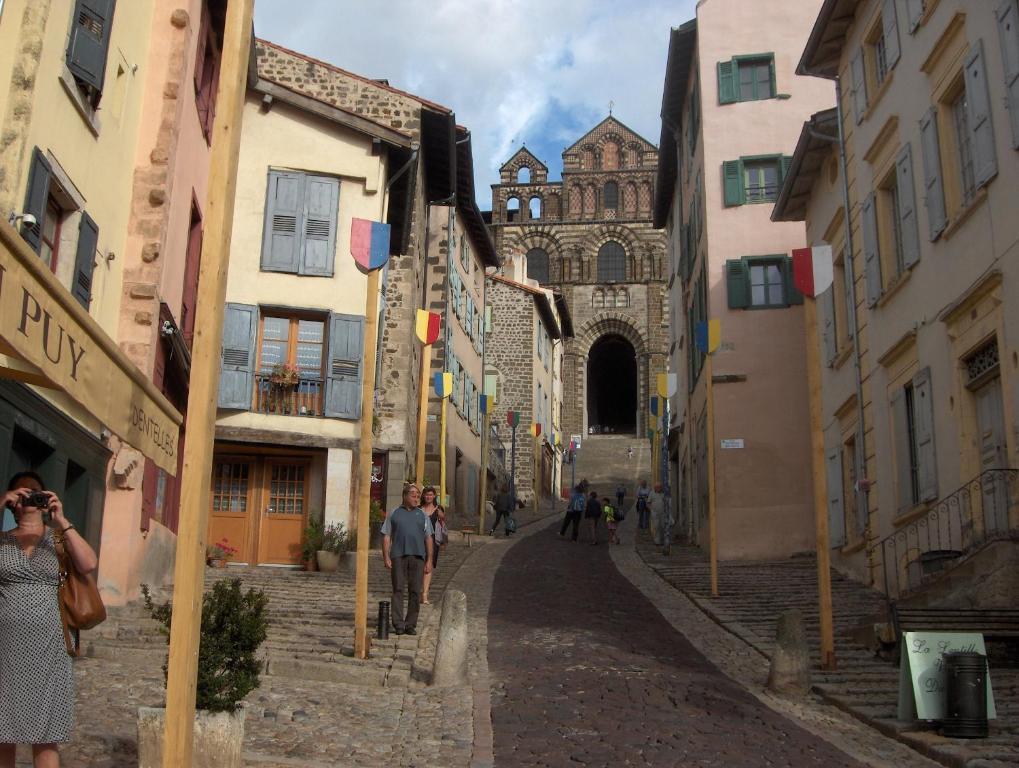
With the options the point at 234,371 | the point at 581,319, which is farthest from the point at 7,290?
the point at 581,319

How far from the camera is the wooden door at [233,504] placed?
19250 mm

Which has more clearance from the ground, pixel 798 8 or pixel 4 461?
pixel 798 8

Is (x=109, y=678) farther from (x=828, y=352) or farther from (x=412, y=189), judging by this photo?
(x=412, y=189)

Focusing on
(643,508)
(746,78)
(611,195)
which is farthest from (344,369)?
(611,195)

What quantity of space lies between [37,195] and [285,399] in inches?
388

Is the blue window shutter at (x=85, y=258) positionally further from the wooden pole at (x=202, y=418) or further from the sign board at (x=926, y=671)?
the sign board at (x=926, y=671)

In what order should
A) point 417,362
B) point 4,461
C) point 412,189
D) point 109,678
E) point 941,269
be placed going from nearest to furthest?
point 109,678 < point 4,461 < point 941,269 < point 412,189 < point 417,362

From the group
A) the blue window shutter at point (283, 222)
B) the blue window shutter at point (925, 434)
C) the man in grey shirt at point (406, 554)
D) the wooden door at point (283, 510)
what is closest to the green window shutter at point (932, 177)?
the blue window shutter at point (925, 434)

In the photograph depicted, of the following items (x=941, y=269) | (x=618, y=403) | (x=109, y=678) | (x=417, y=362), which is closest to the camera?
(x=109, y=678)

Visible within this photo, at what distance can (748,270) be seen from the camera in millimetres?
23891

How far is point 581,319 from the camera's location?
6775cm

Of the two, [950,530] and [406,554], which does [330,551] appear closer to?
[406,554]

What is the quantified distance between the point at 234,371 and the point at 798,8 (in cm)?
1450

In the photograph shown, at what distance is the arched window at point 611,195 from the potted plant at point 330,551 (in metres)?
54.0
